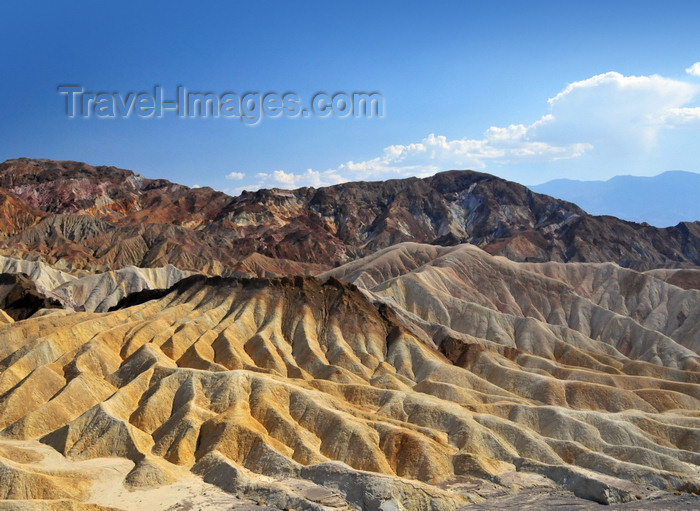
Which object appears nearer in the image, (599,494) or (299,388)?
(599,494)

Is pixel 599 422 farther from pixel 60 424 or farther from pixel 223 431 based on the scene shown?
pixel 60 424

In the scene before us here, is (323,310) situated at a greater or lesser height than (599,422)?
greater

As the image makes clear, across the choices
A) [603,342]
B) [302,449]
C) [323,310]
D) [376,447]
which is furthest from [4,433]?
[603,342]

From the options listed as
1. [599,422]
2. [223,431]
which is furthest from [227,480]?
[599,422]

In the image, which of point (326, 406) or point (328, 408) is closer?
point (328, 408)

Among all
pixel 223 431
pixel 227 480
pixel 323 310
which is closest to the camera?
pixel 227 480

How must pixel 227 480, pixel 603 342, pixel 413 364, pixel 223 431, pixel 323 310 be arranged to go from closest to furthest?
1. pixel 227 480
2. pixel 223 431
3. pixel 413 364
4. pixel 323 310
5. pixel 603 342

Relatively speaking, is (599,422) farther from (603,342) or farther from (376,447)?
(603,342)
